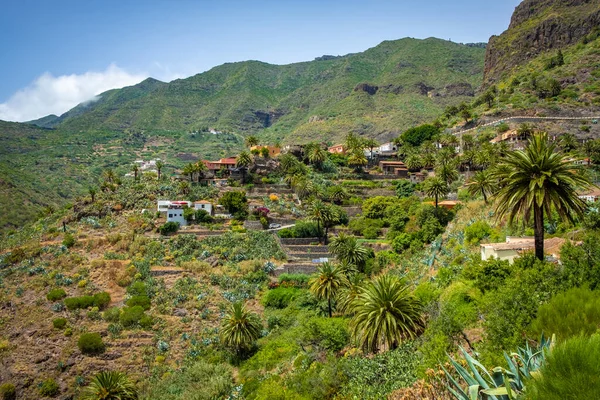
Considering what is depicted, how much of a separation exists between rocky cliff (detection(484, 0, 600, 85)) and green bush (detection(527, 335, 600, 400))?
408 feet

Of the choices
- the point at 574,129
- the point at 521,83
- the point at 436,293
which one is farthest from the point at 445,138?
the point at 436,293

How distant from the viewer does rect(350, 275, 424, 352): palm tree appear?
22500mm

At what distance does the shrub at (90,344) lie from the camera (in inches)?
1464

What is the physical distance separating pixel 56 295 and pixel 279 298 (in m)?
22.3

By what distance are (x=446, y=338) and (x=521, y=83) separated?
9766 cm

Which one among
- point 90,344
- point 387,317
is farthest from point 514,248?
point 90,344

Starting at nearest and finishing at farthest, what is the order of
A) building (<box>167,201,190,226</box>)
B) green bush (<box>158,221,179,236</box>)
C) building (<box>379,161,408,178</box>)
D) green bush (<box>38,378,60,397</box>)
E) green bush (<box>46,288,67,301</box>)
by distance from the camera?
green bush (<box>38,378,60,397</box>) → green bush (<box>46,288,67,301</box>) → green bush (<box>158,221,179,236</box>) → building (<box>167,201,190,226</box>) → building (<box>379,161,408,178</box>)

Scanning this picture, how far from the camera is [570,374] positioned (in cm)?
730

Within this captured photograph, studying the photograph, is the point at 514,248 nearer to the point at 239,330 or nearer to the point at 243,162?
the point at 239,330

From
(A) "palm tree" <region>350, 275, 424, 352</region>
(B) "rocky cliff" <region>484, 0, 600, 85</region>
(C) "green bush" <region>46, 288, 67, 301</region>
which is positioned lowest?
(C) "green bush" <region>46, 288, 67, 301</region>

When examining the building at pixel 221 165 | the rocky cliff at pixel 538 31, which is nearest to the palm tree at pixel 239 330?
the building at pixel 221 165

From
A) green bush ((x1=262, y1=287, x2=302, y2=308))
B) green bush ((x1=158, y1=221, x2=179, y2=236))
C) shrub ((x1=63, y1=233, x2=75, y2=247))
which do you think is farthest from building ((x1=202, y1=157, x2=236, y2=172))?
green bush ((x1=262, y1=287, x2=302, y2=308))

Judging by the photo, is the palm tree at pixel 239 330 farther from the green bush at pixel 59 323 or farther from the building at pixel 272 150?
the building at pixel 272 150

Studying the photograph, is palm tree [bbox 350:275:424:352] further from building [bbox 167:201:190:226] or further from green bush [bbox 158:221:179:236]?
building [bbox 167:201:190:226]
